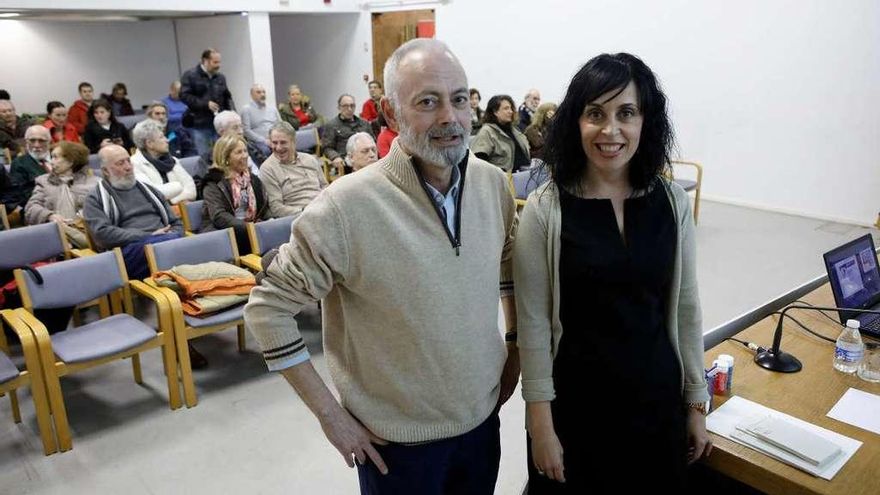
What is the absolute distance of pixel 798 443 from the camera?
4.59 ft

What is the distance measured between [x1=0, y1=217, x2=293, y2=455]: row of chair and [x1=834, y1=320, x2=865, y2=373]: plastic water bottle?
2.42 metres

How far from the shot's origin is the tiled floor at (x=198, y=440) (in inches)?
95.1

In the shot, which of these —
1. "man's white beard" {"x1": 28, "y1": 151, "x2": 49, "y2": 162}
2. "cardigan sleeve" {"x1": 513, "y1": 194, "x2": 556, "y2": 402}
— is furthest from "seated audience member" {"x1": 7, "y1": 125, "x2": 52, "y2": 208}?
"cardigan sleeve" {"x1": 513, "y1": 194, "x2": 556, "y2": 402}

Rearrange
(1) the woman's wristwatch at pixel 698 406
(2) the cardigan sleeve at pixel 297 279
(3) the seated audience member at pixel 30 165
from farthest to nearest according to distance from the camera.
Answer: (3) the seated audience member at pixel 30 165
(1) the woman's wristwatch at pixel 698 406
(2) the cardigan sleeve at pixel 297 279

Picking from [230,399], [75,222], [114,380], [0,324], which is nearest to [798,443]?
[230,399]

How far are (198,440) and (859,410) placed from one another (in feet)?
7.81

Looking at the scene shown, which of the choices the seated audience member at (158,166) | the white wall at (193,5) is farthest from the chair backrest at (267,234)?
the white wall at (193,5)

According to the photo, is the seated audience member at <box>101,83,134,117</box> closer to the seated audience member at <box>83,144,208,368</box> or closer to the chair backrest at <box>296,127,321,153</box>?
the chair backrest at <box>296,127,321,153</box>

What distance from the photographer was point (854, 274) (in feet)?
6.88

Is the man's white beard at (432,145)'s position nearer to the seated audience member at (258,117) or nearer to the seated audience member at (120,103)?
the seated audience member at (258,117)

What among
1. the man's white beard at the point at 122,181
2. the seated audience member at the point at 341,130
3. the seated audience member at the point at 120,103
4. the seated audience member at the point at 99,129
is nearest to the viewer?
the man's white beard at the point at 122,181

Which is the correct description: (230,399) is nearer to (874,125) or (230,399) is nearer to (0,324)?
(0,324)

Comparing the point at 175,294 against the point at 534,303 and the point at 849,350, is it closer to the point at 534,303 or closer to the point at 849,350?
the point at 534,303

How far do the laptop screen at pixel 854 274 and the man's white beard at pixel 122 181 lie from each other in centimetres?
351
